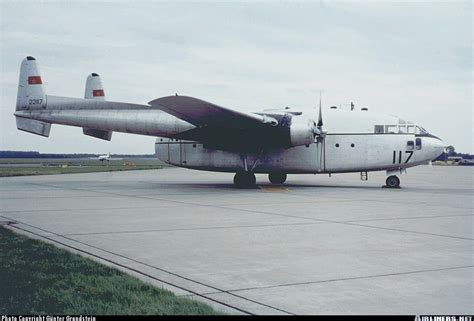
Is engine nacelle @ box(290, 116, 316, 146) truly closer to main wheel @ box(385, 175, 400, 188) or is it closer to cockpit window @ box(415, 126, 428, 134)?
main wheel @ box(385, 175, 400, 188)

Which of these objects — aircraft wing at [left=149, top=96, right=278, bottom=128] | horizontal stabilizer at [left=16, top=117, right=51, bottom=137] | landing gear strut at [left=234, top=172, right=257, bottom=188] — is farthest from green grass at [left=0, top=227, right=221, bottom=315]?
horizontal stabilizer at [left=16, top=117, right=51, bottom=137]

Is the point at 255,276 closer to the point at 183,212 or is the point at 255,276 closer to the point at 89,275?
the point at 89,275

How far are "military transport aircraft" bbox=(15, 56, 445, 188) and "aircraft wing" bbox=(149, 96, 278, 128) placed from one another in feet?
0.15

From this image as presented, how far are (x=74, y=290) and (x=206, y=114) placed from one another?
16.5 metres

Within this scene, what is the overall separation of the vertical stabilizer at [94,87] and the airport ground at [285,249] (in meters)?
14.0

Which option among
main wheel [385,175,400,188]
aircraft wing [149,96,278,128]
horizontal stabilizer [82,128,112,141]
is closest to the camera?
aircraft wing [149,96,278,128]

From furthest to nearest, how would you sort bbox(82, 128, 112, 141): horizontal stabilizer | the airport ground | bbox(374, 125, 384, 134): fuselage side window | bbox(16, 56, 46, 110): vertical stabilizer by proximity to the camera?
1. bbox(82, 128, 112, 141): horizontal stabilizer
2. bbox(16, 56, 46, 110): vertical stabilizer
3. bbox(374, 125, 384, 134): fuselage side window
4. the airport ground

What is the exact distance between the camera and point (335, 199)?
60.8ft

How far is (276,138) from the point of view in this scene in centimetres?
2394

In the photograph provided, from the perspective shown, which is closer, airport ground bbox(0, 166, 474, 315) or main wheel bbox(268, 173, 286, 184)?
airport ground bbox(0, 166, 474, 315)

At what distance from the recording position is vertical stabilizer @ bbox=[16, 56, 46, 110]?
2794 centimetres

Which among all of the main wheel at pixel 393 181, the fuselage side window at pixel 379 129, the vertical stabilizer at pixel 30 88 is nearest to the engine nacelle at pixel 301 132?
the fuselage side window at pixel 379 129

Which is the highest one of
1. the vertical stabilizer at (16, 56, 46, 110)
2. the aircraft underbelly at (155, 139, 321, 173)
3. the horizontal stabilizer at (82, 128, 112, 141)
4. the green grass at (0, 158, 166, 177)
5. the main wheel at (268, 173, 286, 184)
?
the vertical stabilizer at (16, 56, 46, 110)

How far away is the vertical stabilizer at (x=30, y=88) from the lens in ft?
91.7
